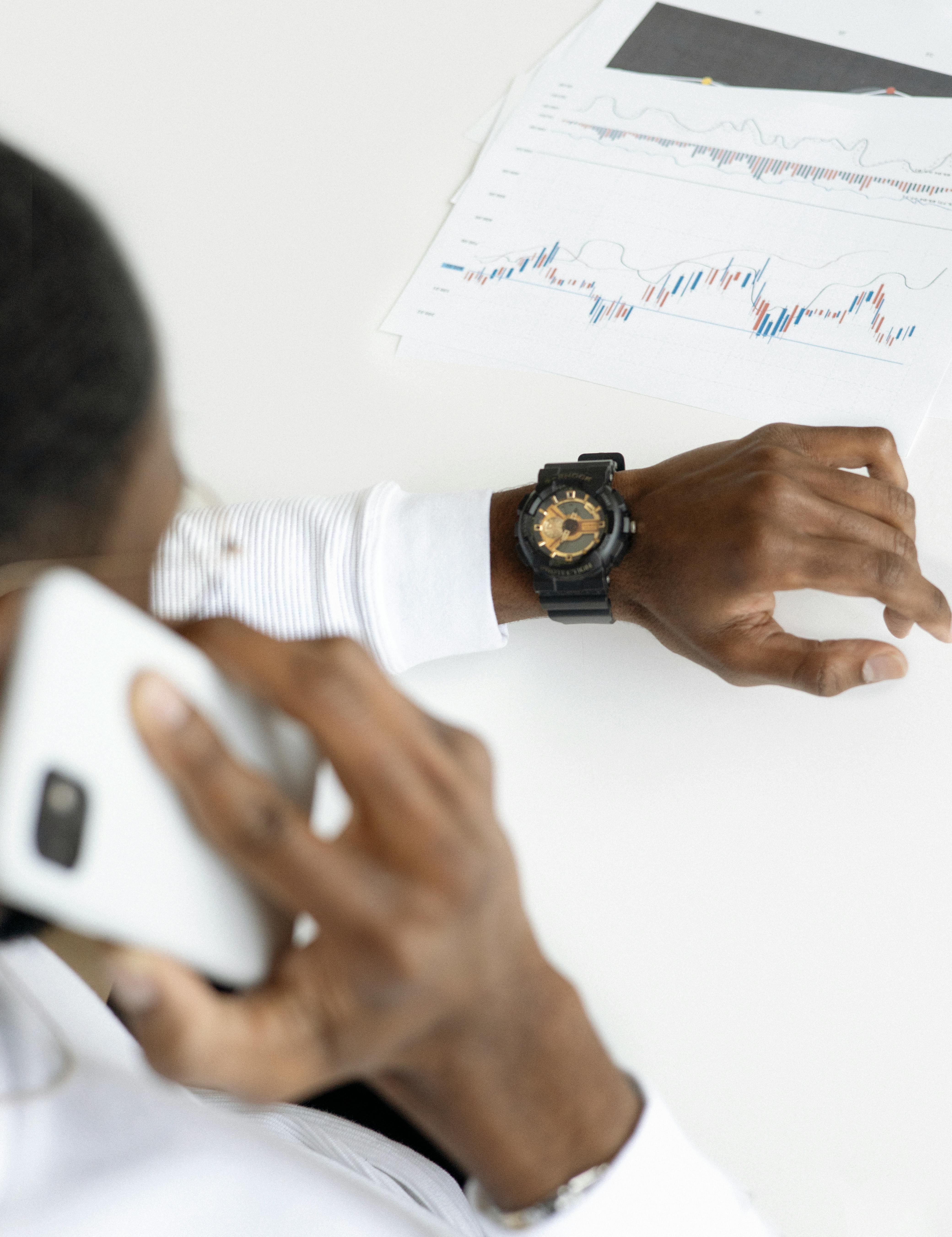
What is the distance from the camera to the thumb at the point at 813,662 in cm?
55

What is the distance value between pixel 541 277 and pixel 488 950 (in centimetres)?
57

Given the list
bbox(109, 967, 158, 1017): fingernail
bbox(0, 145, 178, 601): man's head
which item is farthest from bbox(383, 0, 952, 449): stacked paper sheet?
bbox(109, 967, 158, 1017): fingernail

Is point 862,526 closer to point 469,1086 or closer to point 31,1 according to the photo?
point 469,1086

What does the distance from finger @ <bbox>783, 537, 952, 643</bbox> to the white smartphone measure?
0.34 metres

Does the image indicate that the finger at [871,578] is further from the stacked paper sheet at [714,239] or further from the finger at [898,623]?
the stacked paper sheet at [714,239]

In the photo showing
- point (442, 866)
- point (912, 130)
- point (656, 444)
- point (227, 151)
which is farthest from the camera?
point (227, 151)

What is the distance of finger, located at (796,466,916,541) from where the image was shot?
1.96 feet

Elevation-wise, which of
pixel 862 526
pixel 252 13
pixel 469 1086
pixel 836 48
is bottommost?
pixel 469 1086

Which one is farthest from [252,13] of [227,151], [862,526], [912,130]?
[862,526]

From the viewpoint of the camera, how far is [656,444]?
2.26 ft

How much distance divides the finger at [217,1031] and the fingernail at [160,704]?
0.22 ft

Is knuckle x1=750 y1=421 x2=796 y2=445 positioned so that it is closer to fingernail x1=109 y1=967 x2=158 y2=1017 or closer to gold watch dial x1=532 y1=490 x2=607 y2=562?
gold watch dial x1=532 y1=490 x2=607 y2=562

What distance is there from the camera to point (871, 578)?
56 cm

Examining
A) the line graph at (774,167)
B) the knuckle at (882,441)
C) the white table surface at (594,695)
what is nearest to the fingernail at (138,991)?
the white table surface at (594,695)
